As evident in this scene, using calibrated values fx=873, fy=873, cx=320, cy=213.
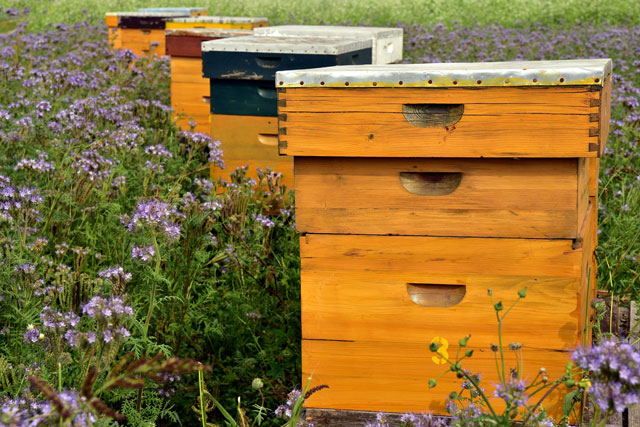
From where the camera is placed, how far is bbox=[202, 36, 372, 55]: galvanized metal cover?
16.1ft

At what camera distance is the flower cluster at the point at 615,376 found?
1.59m

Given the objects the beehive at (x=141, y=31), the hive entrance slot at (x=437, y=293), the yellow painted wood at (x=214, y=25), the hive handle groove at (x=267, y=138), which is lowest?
the hive entrance slot at (x=437, y=293)

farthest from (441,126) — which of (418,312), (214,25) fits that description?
(214,25)

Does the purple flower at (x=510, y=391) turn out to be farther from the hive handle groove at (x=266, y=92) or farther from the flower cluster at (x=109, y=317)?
the hive handle groove at (x=266, y=92)

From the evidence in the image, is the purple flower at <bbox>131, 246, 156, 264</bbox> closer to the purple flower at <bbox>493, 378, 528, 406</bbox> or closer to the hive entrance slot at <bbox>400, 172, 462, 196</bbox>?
the hive entrance slot at <bbox>400, 172, 462, 196</bbox>

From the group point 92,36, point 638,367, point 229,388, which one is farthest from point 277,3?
point 638,367

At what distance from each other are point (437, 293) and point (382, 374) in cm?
32

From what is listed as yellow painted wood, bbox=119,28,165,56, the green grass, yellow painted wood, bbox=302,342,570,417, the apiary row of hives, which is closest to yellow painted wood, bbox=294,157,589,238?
the apiary row of hives

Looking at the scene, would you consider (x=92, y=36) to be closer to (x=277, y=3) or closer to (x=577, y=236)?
(x=277, y=3)

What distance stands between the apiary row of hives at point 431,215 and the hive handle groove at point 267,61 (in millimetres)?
2342

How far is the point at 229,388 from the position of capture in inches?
140

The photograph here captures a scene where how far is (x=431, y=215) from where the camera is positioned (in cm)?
277

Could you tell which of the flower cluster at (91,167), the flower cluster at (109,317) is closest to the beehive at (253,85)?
the flower cluster at (91,167)

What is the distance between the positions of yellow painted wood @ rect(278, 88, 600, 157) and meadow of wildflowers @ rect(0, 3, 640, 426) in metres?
0.56
